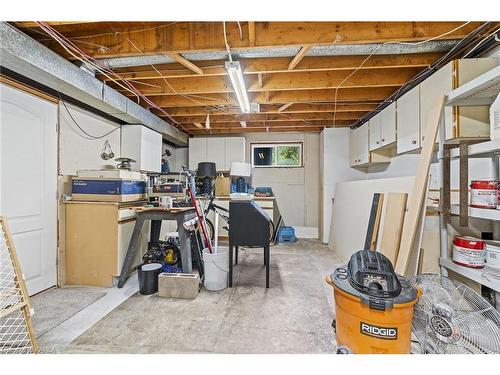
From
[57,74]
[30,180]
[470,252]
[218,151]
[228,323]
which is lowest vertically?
[228,323]

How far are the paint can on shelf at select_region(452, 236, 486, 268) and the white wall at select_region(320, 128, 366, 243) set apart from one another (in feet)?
10.4

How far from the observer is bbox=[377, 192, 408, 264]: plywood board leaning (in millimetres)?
2204

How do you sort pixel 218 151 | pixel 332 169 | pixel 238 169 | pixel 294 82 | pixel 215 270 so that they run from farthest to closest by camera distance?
1. pixel 218 151
2. pixel 238 169
3. pixel 332 169
4. pixel 294 82
5. pixel 215 270

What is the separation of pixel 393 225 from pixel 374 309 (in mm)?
1511

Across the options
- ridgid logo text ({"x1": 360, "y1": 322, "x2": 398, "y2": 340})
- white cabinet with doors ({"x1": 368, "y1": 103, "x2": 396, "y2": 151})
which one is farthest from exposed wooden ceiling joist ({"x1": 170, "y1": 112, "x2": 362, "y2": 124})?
ridgid logo text ({"x1": 360, "y1": 322, "x2": 398, "y2": 340})

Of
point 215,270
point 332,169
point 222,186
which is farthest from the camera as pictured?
point 222,186

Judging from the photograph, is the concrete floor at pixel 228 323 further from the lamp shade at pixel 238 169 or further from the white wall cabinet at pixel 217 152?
the white wall cabinet at pixel 217 152

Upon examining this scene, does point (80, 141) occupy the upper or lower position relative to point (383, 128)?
lower

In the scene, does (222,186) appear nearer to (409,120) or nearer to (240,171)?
(240,171)

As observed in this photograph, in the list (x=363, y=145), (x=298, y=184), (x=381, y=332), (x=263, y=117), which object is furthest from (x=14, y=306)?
(x=298, y=184)

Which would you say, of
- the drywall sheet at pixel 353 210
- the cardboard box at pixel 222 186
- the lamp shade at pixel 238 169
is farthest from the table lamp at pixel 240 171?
the drywall sheet at pixel 353 210

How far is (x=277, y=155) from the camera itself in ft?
18.6

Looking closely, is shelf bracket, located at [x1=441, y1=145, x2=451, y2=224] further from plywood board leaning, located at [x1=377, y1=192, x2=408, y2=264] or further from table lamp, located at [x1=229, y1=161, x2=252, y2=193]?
table lamp, located at [x1=229, y1=161, x2=252, y2=193]
